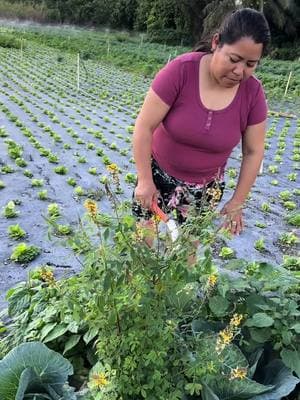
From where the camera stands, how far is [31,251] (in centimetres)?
351

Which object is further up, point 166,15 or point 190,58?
point 190,58

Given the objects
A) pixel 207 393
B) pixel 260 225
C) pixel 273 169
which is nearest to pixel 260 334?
pixel 207 393

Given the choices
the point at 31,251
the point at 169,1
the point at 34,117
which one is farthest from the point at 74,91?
the point at 169,1

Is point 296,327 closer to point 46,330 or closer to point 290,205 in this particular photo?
point 46,330

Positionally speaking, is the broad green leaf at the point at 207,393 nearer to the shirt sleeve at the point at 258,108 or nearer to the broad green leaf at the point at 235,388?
the broad green leaf at the point at 235,388

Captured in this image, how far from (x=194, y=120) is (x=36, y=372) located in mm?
Answer: 1095

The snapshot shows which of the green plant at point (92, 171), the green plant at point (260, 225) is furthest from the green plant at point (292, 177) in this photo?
the green plant at point (92, 171)

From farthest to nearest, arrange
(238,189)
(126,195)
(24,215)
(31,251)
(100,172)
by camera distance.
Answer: (100,172) → (126,195) → (24,215) → (31,251) → (238,189)

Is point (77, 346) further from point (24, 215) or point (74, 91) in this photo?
point (74, 91)

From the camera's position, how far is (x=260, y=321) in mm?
1958

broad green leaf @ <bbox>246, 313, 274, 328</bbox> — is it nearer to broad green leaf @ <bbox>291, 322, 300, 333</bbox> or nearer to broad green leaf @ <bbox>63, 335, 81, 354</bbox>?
broad green leaf @ <bbox>291, 322, 300, 333</bbox>

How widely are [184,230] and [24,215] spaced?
296 centimetres

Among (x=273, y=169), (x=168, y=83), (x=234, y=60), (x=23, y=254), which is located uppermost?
(x=234, y=60)

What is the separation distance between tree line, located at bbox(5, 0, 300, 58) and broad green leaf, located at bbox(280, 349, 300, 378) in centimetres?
2135
